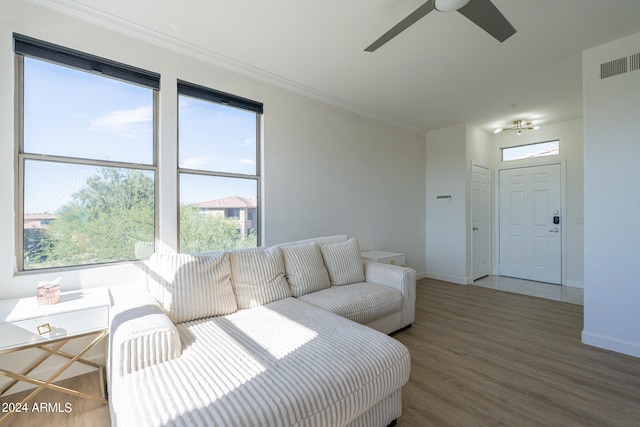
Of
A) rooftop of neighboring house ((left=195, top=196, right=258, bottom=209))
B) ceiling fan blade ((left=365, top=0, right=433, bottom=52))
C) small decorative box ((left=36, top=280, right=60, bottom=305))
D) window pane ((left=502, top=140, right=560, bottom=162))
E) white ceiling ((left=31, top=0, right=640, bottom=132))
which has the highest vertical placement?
white ceiling ((left=31, top=0, right=640, bottom=132))

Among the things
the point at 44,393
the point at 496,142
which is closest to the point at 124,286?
the point at 44,393

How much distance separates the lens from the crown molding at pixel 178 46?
6.53ft

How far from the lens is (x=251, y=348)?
1513mm

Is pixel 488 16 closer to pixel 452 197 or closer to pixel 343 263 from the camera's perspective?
pixel 343 263

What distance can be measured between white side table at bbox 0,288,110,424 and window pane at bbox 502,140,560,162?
6294 mm

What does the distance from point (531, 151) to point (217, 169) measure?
212 inches

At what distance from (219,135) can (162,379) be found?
2.29 m

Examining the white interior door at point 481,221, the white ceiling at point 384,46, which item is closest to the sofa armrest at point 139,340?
the white ceiling at point 384,46

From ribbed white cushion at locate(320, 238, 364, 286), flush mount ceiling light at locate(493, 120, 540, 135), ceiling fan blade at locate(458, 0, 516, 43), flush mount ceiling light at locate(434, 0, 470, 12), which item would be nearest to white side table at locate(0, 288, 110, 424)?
ribbed white cushion at locate(320, 238, 364, 286)

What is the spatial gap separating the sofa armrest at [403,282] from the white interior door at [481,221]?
266 cm

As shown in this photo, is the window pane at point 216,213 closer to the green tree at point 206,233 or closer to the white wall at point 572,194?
the green tree at point 206,233

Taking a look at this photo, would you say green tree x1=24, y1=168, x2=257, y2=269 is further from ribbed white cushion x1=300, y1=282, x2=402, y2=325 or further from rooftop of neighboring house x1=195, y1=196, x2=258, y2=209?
ribbed white cushion x1=300, y1=282, x2=402, y2=325

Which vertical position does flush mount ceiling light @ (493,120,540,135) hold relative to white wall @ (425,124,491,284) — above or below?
above

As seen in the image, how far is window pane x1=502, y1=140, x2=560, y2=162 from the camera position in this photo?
4.68 meters
